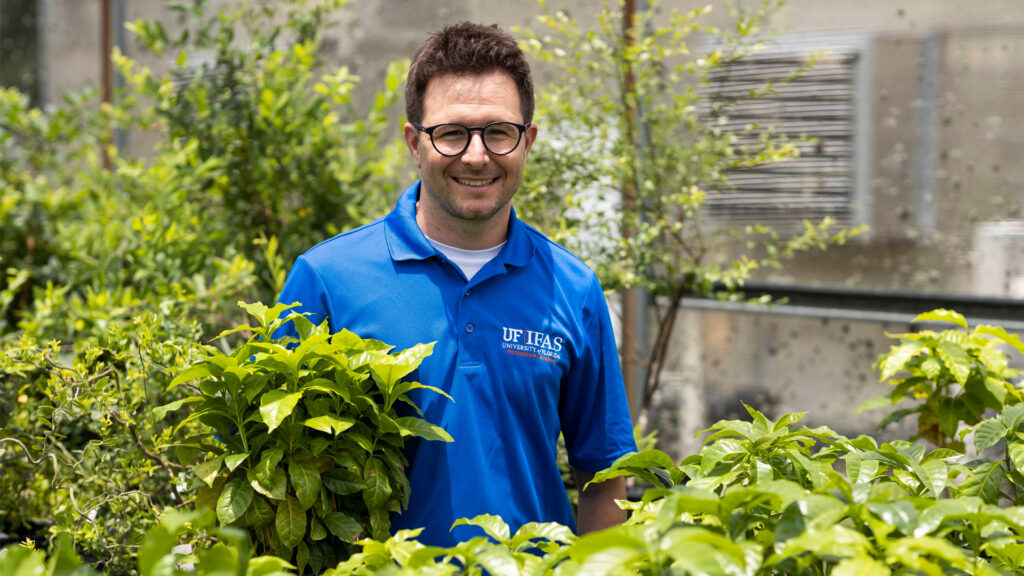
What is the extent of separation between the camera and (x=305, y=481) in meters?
1.70

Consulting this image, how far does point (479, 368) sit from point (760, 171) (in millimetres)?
2356

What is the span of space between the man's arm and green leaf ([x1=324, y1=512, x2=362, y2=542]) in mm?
785

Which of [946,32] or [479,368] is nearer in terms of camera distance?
[479,368]

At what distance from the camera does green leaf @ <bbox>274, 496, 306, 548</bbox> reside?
5.62 ft

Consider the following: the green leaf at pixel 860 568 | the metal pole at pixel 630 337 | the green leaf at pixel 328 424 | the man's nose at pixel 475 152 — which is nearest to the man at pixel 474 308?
the man's nose at pixel 475 152

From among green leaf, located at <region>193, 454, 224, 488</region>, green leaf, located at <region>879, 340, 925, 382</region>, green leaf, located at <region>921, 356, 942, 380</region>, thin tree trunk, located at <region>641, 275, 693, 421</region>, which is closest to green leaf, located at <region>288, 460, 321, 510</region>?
green leaf, located at <region>193, 454, 224, 488</region>

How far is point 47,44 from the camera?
22.2 feet

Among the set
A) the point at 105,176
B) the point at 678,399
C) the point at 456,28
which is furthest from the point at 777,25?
the point at 105,176

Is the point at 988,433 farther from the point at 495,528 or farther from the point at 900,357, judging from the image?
the point at 495,528

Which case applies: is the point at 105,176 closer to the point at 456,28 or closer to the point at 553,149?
the point at 553,149

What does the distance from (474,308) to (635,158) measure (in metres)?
1.64

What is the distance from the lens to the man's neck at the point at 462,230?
7.64 ft

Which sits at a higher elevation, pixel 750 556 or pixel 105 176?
pixel 105 176

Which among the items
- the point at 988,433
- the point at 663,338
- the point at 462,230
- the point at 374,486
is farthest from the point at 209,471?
the point at 663,338
